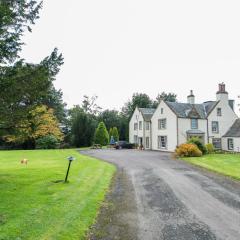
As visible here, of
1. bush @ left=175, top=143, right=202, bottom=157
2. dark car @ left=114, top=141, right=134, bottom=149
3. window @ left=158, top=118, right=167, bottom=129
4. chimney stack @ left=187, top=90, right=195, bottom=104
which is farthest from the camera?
dark car @ left=114, top=141, right=134, bottom=149

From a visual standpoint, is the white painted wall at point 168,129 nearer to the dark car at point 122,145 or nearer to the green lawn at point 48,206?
the dark car at point 122,145

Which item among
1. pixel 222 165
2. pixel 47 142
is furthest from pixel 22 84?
pixel 47 142

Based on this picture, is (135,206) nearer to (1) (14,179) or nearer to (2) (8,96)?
(2) (8,96)

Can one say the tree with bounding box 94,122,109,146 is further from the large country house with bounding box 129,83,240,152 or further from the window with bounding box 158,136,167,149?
the window with bounding box 158,136,167,149

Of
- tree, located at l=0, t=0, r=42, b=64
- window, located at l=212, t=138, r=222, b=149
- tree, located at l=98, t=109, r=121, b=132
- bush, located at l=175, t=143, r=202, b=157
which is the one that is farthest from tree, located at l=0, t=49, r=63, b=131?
tree, located at l=98, t=109, r=121, b=132

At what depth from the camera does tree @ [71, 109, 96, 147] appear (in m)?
60.4

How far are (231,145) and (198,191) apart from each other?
111 ft

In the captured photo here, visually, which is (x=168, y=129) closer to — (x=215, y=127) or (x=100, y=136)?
(x=215, y=127)

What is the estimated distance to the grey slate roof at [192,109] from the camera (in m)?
46.1

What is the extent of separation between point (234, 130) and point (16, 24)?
38479 mm

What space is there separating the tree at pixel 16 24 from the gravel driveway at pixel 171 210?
8450 millimetres

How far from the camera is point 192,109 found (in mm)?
47031

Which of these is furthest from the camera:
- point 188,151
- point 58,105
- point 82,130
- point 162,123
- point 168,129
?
point 58,105

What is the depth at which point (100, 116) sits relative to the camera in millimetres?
81125
